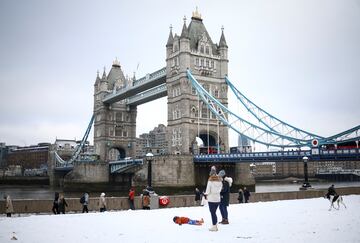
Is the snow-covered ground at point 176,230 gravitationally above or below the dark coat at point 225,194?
below

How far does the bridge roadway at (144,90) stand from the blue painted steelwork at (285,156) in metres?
20.4

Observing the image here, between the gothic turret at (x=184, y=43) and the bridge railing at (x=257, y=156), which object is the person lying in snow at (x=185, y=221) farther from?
the gothic turret at (x=184, y=43)

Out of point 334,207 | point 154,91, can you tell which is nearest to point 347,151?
point 334,207

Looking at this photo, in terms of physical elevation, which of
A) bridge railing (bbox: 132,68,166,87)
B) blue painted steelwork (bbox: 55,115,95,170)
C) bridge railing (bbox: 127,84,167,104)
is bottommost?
blue painted steelwork (bbox: 55,115,95,170)

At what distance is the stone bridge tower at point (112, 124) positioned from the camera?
86688 millimetres

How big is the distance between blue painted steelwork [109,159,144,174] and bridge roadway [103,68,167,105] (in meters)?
13.8

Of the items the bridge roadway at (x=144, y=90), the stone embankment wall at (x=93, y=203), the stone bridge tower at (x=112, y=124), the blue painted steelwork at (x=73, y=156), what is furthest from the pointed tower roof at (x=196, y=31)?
the stone embankment wall at (x=93, y=203)

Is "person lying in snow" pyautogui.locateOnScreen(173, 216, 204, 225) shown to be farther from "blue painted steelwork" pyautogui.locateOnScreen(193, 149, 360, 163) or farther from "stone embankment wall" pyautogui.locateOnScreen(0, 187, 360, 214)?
"blue painted steelwork" pyautogui.locateOnScreen(193, 149, 360, 163)

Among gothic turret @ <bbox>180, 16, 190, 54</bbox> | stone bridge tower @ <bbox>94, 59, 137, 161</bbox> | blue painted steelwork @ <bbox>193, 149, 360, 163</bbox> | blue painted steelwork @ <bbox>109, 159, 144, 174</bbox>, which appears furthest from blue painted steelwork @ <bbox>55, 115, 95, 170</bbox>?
blue painted steelwork @ <bbox>193, 149, 360, 163</bbox>

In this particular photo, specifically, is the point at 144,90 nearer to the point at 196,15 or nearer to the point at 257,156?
the point at 196,15

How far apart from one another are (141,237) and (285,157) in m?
36.2

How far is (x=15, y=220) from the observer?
1212 cm

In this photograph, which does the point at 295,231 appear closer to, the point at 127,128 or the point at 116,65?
the point at 127,128

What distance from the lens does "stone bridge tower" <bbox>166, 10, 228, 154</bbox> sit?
60.6 meters
